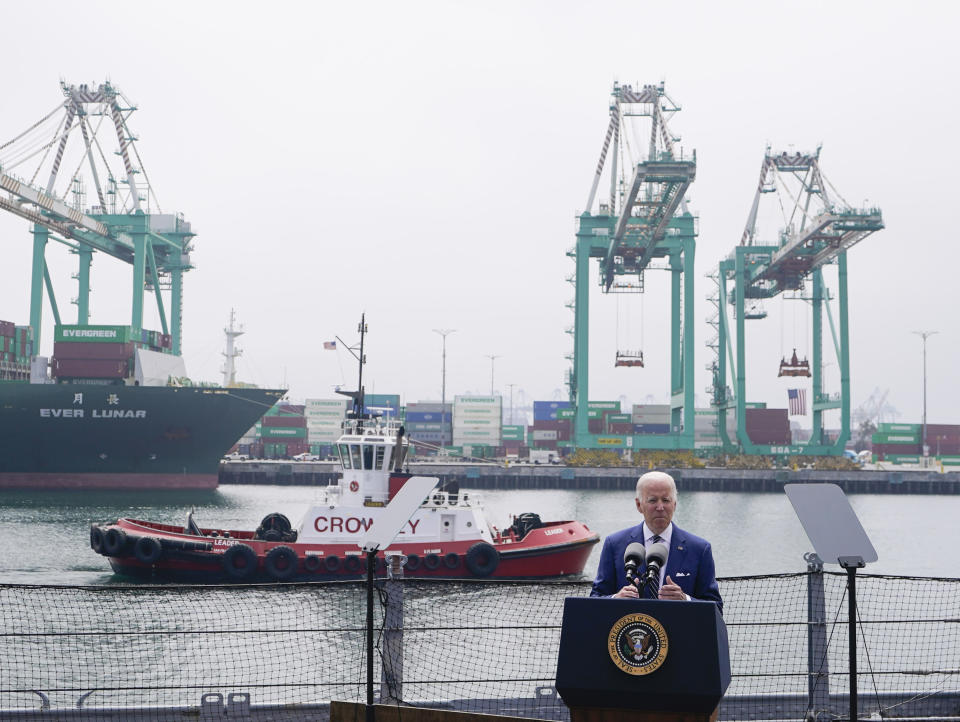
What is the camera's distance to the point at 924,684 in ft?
41.7

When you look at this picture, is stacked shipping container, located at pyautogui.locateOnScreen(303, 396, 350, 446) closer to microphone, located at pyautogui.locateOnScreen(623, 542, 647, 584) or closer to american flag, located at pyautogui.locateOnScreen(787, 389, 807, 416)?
american flag, located at pyautogui.locateOnScreen(787, 389, 807, 416)

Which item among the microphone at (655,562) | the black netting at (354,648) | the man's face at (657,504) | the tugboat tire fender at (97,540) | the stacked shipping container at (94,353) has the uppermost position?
the stacked shipping container at (94,353)

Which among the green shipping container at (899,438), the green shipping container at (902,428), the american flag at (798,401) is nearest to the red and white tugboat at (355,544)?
the american flag at (798,401)

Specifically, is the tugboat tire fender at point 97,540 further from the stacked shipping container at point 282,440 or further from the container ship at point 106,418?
the stacked shipping container at point 282,440

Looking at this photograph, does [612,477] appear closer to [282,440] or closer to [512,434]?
[282,440]

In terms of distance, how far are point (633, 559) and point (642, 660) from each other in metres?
0.37

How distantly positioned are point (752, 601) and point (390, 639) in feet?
40.3

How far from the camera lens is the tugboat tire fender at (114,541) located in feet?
73.4

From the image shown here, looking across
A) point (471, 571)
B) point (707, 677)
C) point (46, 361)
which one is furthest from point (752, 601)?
point (46, 361)

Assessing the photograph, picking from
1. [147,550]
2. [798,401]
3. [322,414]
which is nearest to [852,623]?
[147,550]

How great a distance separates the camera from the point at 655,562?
3.28m

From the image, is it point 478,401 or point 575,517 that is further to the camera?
point 478,401

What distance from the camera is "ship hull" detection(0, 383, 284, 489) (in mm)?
48906

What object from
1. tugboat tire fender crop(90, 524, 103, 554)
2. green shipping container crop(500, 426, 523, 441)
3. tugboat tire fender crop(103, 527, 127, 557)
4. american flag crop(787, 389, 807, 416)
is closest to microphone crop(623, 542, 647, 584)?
tugboat tire fender crop(103, 527, 127, 557)
